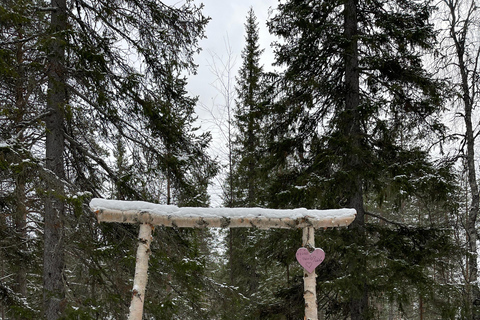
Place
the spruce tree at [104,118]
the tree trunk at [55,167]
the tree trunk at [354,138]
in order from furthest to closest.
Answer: the tree trunk at [354,138] → the spruce tree at [104,118] → the tree trunk at [55,167]

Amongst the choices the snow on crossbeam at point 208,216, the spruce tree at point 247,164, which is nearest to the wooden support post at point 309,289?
the snow on crossbeam at point 208,216

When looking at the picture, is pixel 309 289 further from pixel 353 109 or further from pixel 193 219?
pixel 353 109

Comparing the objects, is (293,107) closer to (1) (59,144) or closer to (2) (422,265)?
(2) (422,265)

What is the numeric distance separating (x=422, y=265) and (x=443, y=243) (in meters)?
0.63

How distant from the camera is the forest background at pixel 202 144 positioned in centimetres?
478

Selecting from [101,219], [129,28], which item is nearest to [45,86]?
[129,28]

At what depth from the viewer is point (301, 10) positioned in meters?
6.65

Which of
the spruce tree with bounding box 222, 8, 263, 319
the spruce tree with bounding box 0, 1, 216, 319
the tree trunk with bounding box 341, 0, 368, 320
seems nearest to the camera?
the spruce tree with bounding box 0, 1, 216, 319

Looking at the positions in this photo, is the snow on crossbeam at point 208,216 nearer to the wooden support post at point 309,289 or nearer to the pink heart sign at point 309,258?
the wooden support post at point 309,289

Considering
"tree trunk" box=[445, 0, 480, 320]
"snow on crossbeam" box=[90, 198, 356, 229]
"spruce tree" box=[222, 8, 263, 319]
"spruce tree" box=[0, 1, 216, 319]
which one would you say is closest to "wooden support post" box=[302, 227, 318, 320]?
"snow on crossbeam" box=[90, 198, 356, 229]

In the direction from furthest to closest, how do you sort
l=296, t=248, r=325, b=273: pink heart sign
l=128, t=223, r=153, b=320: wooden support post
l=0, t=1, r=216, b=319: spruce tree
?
1. l=0, t=1, r=216, b=319: spruce tree
2. l=296, t=248, r=325, b=273: pink heart sign
3. l=128, t=223, r=153, b=320: wooden support post

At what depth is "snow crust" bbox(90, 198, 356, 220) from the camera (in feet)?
10.8

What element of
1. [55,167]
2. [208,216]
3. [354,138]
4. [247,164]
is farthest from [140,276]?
[247,164]

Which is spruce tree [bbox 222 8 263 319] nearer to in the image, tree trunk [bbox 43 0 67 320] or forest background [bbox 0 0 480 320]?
forest background [bbox 0 0 480 320]
